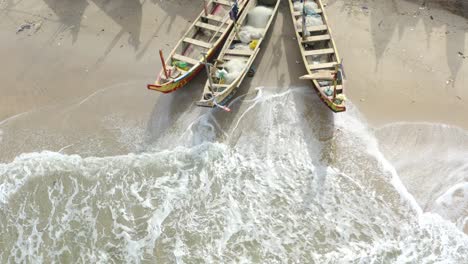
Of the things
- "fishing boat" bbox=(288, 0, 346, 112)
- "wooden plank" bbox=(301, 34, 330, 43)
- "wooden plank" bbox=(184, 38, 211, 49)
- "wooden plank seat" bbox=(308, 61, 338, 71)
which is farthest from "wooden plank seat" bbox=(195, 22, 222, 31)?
"wooden plank seat" bbox=(308, 61, 338, 71)

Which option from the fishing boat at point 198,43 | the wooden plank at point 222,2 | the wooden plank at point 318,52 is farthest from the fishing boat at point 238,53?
the wooden plank at point 318,52

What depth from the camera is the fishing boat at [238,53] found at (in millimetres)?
11188

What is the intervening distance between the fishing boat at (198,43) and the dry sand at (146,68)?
2.33 ft

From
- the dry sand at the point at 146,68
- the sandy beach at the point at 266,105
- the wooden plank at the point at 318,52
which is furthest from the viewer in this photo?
the wooden plank at the point at 318,52

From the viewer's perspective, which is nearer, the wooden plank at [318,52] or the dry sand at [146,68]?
the dry sand at [146,68]

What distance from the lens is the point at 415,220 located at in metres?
9.73

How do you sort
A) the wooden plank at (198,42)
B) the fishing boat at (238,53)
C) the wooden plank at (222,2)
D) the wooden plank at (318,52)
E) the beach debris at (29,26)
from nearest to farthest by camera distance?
the fishing boat at (238,53)
the wooden plank at (318,52)
the wooden plank at (198,42)
the wooden plank at (222,2)
the beach debris at (29,26)

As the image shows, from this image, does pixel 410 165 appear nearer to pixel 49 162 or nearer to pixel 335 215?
pixel 335 215

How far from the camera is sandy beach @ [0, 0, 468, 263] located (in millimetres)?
10477

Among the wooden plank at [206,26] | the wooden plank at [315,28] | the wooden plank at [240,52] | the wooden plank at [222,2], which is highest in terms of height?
the wooden plank at [222,2]

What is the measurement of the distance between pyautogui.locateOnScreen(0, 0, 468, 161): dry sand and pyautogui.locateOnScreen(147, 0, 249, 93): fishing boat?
0.71 m

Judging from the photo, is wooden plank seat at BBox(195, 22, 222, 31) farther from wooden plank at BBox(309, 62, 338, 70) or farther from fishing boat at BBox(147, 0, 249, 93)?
wooden plank at BBox(309, 62, 338, 70)

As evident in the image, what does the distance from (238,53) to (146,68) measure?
3.06 metres

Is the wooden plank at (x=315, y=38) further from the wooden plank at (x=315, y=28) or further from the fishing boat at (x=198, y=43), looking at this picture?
the fishing boat at (x=198, y=43)
